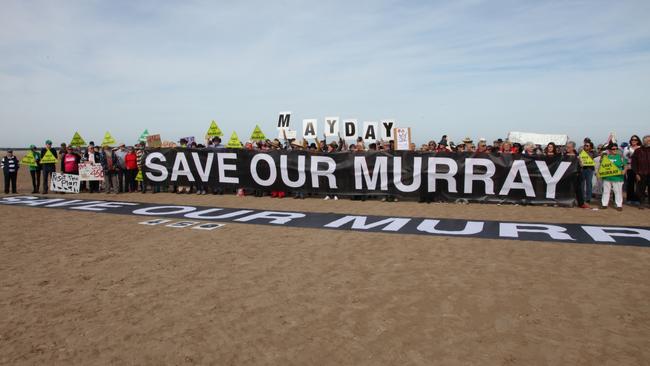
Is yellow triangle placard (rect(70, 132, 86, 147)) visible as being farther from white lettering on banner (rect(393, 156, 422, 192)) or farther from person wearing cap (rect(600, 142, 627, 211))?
person wearing cap (rect(600, 142, 627, 211))

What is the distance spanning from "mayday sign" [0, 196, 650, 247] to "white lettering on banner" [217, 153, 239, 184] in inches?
115

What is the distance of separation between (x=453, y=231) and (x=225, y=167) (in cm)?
944

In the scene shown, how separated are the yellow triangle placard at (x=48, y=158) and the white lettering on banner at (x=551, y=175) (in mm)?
17676

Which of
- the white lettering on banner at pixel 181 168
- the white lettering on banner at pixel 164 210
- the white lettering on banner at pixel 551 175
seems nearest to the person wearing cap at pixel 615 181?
the white lettering on banner at pixel 551 175

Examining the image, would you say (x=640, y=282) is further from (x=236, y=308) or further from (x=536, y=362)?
(x=236, y=308)

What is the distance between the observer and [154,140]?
18.0 metres

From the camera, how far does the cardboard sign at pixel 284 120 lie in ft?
56.2

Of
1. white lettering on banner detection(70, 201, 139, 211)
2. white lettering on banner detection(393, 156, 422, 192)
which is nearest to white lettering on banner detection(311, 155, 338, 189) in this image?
white lettering on banner detection(393, 156, 422, 192)

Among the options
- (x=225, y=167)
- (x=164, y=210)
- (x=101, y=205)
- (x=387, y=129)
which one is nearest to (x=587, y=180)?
(x=387, y=129)

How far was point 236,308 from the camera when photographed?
4891 millimetres

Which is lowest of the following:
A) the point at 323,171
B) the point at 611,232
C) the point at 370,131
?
the point at 611,232

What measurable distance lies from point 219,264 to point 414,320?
3433 millimetres

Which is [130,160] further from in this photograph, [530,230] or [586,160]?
[586,160]

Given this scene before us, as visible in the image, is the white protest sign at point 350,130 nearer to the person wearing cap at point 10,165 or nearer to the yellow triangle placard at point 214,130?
the yellow triangle placard at point 214,130
